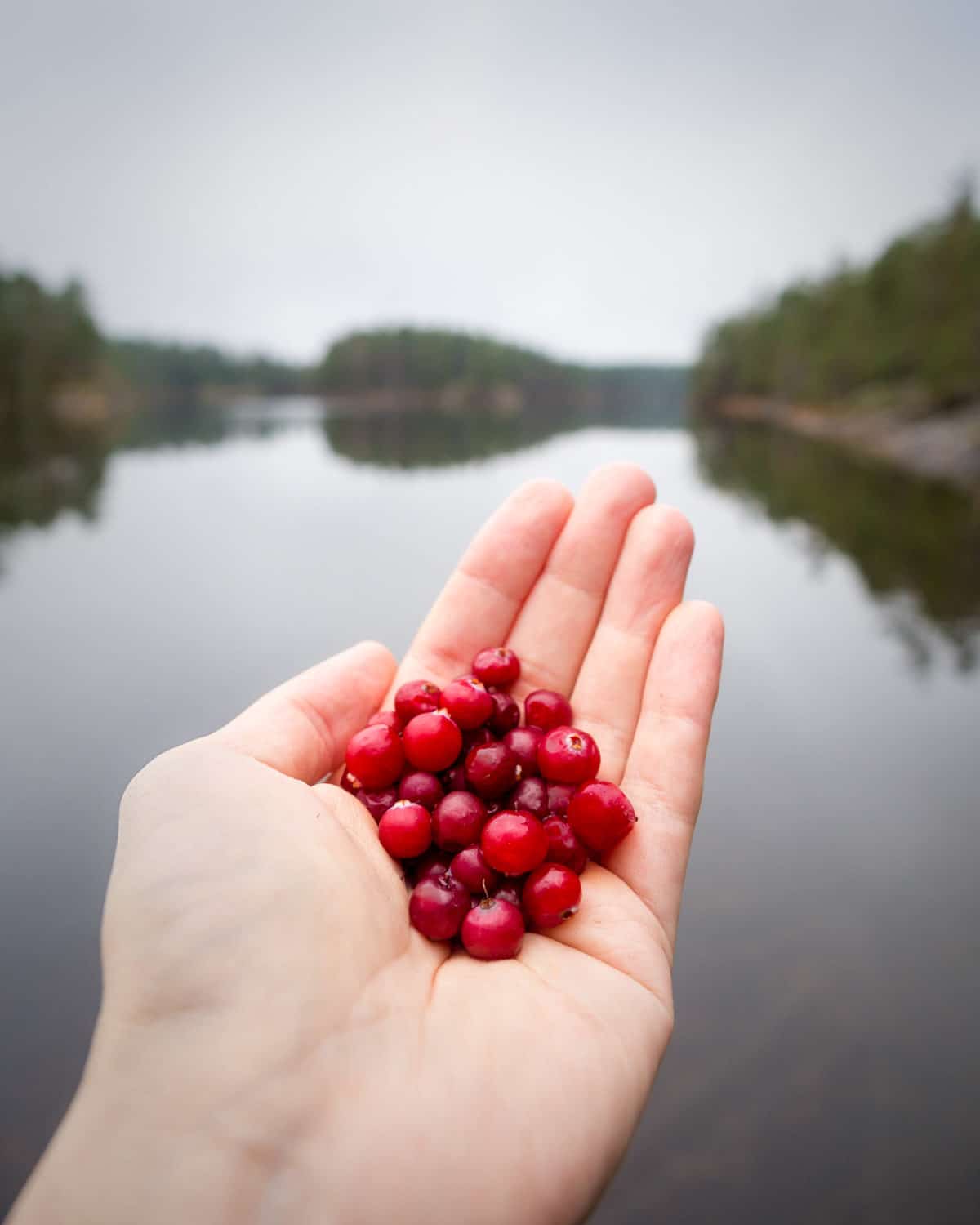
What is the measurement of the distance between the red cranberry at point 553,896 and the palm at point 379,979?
77mm

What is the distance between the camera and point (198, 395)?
108 m

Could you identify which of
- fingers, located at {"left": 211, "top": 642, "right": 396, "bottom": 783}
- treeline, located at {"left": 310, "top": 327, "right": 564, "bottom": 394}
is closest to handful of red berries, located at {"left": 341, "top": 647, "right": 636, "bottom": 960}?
fingers, located at {"left": 211, "top": 642, "right": 396, "bottom": 783}

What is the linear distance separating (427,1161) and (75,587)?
10180 mm

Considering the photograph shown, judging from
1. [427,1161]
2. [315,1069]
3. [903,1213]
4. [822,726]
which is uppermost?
[315,1069]

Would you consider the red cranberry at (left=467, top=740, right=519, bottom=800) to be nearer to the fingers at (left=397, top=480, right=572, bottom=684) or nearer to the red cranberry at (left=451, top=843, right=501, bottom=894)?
the red cranberry at (left=451, top=843, right=501, bottom=894)

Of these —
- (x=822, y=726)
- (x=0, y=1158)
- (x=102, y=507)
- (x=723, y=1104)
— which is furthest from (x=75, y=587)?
(x=723, y=1104)

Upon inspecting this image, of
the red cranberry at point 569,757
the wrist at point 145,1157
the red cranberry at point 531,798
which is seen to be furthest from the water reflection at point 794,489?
the wrist at point 145,1157

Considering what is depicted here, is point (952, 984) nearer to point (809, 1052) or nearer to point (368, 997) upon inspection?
point (809, 1052)

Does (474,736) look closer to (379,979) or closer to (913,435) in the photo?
(379,979)

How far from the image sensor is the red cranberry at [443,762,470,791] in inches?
115

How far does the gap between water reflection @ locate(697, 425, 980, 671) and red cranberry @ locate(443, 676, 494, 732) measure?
6.63m

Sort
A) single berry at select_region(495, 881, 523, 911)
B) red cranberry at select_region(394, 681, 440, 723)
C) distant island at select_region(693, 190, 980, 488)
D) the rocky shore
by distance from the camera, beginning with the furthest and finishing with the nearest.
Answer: distant island at select_region(693, 190, 980, 488), the rocky shore, red cranberry at select_region(394, 681, 440, 723), single berry at select_region(495, 881, 523, 911)

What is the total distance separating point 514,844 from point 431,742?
52 cm

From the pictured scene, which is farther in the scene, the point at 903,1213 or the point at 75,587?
the point at 75,587
